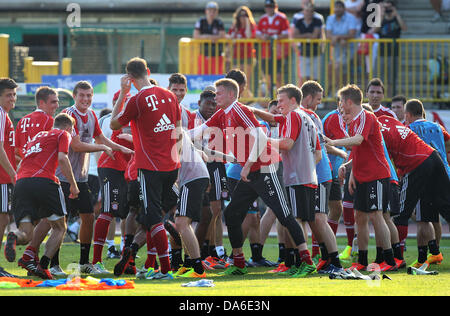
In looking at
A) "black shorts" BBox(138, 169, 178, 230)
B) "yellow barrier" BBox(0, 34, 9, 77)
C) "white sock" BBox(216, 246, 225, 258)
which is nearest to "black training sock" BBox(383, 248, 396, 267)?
"white sock" BBox(216, 246, 225, 258)

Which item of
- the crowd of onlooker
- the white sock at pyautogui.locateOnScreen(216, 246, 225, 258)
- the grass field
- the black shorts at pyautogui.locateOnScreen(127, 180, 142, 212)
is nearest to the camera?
the grass field

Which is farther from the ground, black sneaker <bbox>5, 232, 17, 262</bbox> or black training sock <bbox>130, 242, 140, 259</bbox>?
black sneaker <bbox>5, 232, 17, 262</bbox>

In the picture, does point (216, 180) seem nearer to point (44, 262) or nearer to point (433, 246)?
point (44, 262)

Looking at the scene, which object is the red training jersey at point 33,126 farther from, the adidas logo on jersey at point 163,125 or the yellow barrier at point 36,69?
the yellow barrier at point 36,69

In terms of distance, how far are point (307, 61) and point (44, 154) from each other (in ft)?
32.6

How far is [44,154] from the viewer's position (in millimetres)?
9352

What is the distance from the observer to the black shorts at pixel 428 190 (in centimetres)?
1065

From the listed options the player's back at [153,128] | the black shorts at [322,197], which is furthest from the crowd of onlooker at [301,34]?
the player's back at [153,128]

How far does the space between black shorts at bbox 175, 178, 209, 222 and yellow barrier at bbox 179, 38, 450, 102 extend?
8.91 m

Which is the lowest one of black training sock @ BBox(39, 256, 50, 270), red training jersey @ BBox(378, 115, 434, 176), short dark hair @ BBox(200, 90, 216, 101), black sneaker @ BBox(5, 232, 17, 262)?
black training sock @ BBox(39, 256, 50, 270)

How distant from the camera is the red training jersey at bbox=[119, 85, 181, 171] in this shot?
29.2 ft

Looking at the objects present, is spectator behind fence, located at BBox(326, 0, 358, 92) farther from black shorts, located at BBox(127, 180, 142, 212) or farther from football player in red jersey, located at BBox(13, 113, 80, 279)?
football player in red jersey, located at BBox(13, 113, 80, 279)

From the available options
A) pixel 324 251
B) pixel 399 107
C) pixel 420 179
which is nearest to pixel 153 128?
pixel 324 251

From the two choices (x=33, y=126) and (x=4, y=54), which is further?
(x=4, y=54)
